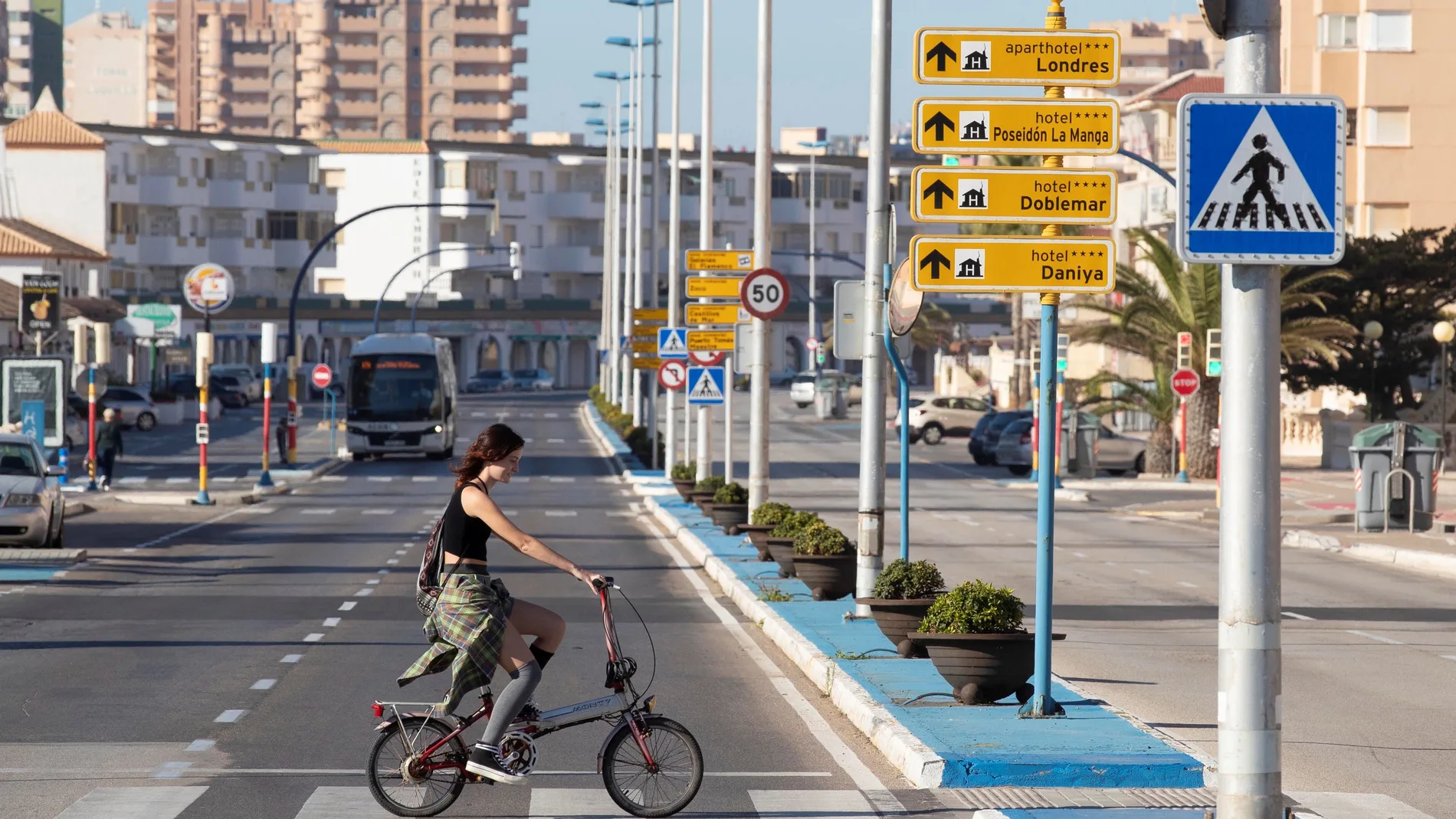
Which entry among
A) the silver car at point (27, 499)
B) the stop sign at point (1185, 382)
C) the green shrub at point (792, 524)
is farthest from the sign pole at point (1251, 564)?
the stop sign at point (1185, 382)

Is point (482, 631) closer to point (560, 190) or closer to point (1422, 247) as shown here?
point (1422, 247)

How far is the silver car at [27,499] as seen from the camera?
81.0 ft

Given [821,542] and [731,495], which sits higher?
[821,542]

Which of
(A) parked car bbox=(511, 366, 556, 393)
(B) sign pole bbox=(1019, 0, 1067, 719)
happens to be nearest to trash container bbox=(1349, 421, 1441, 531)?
(B) sign pole bbox=(1019, 0, 1067, 719)

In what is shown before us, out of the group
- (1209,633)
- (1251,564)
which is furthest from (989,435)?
(1251,564)

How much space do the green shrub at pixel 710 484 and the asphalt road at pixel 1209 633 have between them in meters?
2.33

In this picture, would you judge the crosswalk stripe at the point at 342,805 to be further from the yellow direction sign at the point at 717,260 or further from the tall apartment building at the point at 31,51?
the tall apartment building at the point at 31,51

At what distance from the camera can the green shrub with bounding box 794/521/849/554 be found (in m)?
19.2

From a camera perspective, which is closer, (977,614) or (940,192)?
(940,192)

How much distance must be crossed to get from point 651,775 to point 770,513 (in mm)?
14182

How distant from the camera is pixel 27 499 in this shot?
24.8 meters

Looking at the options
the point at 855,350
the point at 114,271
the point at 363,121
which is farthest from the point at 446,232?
the point at 855,350

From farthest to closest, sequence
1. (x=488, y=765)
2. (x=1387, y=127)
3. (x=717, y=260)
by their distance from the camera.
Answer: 1. (x=1387, y=127)
2. (x=717, y=260)
3. (x=488, y=765)

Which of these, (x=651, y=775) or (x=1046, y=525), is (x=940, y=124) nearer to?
(x=1046, y=525)
